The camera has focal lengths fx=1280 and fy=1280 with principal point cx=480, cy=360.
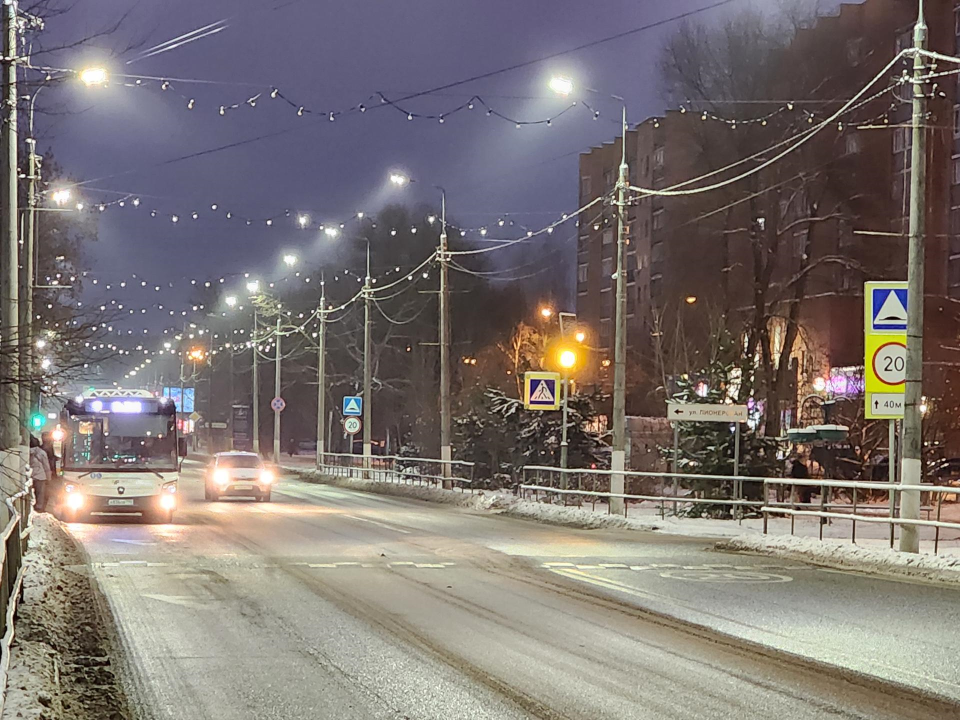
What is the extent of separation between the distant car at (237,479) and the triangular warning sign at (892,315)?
21.9 meters

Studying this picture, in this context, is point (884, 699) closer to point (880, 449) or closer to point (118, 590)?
point (118, 590)

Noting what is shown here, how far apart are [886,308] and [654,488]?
740 inches

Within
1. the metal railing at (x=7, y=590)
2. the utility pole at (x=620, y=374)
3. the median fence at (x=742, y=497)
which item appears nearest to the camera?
the metal railing at (x=7, y=590)

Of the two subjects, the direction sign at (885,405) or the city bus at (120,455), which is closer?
the direction sign at (885,405)

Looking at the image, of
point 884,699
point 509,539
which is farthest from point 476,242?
point 884,699

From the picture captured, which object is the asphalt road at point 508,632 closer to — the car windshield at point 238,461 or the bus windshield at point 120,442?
the bus windshield at point 120,442

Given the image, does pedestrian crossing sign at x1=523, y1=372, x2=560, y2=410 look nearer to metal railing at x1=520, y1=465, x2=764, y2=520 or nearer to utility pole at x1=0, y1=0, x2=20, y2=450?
metal railing at x1=520, y1=465, x2=764, y2=520

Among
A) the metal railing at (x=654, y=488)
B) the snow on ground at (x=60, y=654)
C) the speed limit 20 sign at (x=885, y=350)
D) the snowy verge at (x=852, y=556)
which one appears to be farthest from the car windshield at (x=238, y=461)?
the speed limit 20 sign at (x=885, y=350)

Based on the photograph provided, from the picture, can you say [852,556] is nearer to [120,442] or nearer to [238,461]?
[120,442]

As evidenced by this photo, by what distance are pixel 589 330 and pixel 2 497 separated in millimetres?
71833

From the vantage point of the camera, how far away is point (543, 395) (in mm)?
31312

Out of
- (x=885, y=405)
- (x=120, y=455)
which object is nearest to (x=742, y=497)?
(x=885, y=405)

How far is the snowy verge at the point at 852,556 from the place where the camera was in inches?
655

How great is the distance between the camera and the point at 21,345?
1148cm
